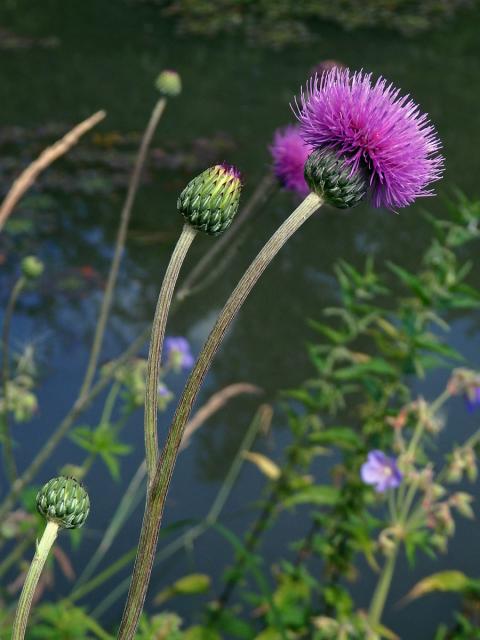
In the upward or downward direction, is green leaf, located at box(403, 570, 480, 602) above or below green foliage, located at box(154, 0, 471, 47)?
below

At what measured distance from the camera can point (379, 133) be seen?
73 cm

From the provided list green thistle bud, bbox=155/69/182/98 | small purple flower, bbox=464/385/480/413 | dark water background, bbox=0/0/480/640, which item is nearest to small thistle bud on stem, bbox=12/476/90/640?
small purple flower, bbox=464/385/480/413

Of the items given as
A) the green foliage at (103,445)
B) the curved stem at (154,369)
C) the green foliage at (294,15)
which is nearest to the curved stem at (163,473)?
the curved stem at (154,369)

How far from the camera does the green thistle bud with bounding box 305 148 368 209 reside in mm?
707

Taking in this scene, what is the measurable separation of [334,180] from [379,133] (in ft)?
0.20

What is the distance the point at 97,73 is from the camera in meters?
5.64

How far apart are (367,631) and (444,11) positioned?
692 centimetres

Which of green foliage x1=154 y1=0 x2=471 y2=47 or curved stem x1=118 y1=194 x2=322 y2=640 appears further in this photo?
green foliage x1=154 y1=0 x2=471 y2=47

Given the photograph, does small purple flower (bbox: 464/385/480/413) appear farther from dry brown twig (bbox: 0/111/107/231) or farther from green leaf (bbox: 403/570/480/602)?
dry brown twig (bbox: 0/111/107/231)

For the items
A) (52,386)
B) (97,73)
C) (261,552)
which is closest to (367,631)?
(261,552)

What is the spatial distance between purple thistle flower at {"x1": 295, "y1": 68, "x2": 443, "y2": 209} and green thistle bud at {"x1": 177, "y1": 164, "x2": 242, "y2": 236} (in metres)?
0.08

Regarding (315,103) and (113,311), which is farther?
(113,311)

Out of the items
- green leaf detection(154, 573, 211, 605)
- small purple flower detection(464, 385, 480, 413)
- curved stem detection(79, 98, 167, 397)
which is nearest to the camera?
curved stem detection(79, 98, 167, 397)

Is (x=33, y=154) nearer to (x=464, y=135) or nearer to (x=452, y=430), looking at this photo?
(x=464, y=135)
